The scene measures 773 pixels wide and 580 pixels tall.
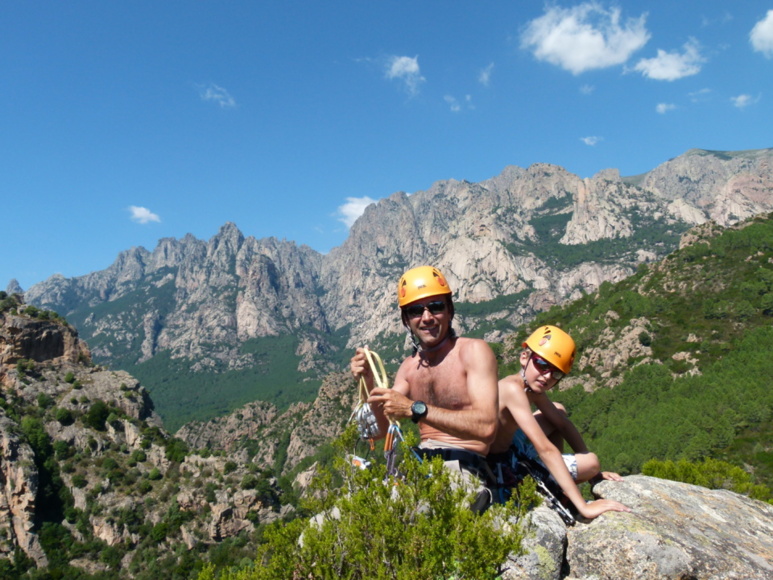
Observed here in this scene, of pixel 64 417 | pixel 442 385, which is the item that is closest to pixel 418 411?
pixel 442 385

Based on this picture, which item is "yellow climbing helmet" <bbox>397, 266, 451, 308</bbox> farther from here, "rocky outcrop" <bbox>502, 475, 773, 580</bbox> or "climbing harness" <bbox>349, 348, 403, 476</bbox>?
"rocky outcrop" <bbox>502, 475, 773, 580</bbox>

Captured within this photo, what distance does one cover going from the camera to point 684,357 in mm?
86250

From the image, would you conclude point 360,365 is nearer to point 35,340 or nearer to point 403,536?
point 403,536

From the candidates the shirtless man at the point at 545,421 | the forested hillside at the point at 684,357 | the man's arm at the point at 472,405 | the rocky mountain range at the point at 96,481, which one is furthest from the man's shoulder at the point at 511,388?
the forested hillside at the point at 684,357

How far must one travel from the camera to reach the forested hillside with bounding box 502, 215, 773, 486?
5838cm

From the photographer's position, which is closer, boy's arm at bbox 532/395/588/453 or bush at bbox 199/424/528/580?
bush at bbox 199/424/528/580

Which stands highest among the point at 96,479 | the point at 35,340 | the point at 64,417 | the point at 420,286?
the point at 35,340

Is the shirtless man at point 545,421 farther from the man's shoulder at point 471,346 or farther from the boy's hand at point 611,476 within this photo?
the man's shoulder at point 471,346

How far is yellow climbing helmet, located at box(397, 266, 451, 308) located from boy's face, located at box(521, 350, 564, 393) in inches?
68.2

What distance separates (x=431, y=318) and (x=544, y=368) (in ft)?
6.22

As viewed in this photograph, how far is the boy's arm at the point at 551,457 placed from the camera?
5.45 metres

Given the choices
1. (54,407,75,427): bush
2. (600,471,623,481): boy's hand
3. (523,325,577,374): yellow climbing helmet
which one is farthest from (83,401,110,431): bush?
(523,325,577,374): yellow climbing helmet

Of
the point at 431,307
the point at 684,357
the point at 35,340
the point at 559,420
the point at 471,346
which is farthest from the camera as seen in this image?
the point at 684,357

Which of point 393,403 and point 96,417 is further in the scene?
point 96,417
